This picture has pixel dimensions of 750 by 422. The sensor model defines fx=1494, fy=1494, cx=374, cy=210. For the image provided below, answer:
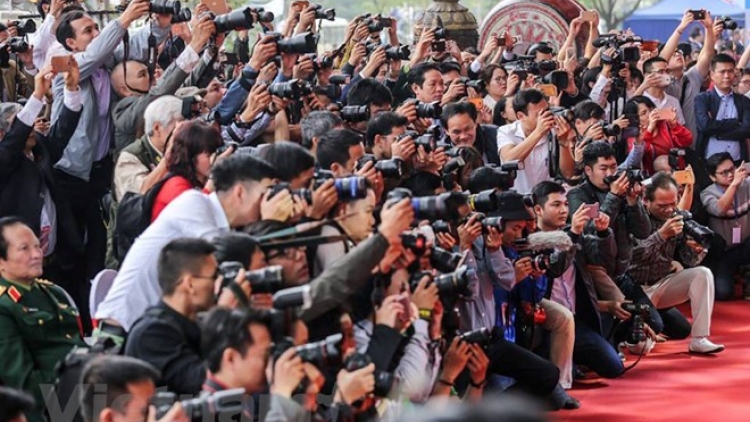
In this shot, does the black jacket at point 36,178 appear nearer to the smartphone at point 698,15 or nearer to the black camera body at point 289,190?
the black camera body at point 289,190

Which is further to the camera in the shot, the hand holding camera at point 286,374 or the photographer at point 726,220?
the photographer at point 726,220

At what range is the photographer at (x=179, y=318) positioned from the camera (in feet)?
12.5

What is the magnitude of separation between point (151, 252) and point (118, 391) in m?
0.87

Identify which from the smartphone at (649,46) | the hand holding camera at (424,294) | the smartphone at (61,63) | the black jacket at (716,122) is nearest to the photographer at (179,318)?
the hand holding camera at (424,294)

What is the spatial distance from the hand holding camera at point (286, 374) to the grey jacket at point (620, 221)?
3988 mm

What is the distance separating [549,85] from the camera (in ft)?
27.3

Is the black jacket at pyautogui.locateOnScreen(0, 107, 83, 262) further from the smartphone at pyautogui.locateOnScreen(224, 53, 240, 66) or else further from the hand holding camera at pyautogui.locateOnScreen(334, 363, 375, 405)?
the smartphone at pyautogui.locateOnScreen(224, 53, 240, 66)

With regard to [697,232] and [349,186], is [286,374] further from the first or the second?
[697,232]

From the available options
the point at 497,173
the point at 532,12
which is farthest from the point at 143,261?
the point at 532,12

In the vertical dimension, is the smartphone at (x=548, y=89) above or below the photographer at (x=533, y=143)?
above

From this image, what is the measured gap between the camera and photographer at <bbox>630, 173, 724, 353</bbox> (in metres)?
7.56

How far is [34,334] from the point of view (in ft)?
14.5

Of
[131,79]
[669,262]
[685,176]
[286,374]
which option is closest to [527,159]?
[669,262]

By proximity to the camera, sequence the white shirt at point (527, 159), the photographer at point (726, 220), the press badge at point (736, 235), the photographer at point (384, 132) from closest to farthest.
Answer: the photographer at point (384, 132) → the white shirt at point (527, 159) → the photographer at point (726, 220) → the press badge at point (736, 235)
